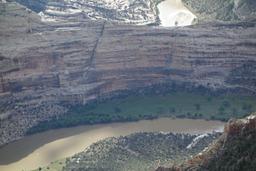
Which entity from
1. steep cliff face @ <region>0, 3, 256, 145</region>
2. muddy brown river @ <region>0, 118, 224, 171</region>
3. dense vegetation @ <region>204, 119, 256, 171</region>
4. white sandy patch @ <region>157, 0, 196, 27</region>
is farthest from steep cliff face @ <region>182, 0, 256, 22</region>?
dense vegetation @ <region>204, 119, 256, 171</region>

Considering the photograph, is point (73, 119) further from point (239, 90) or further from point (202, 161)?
point (202, 161)

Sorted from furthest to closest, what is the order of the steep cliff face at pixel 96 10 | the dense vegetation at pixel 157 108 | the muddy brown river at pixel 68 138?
1. the steep cliff face at pixel 96 10
2. the dense vegetation at pixel 157 108
3. the muddy brown river at pixel 68 138

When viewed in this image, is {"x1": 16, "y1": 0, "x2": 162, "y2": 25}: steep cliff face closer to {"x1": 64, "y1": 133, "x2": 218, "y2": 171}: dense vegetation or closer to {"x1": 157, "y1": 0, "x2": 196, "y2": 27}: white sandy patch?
{"x1": 157, "y1": 0, "x2": 196, "y2": 27}: white sandy patch

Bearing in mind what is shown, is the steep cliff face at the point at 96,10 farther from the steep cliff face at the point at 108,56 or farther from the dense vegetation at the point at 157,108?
the dense vegetation at the point at 157,108

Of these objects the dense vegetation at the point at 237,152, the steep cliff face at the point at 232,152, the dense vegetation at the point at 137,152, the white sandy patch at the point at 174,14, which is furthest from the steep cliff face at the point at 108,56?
the dense vegetation at the point at 237,152

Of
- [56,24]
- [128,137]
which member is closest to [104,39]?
[56,24]
